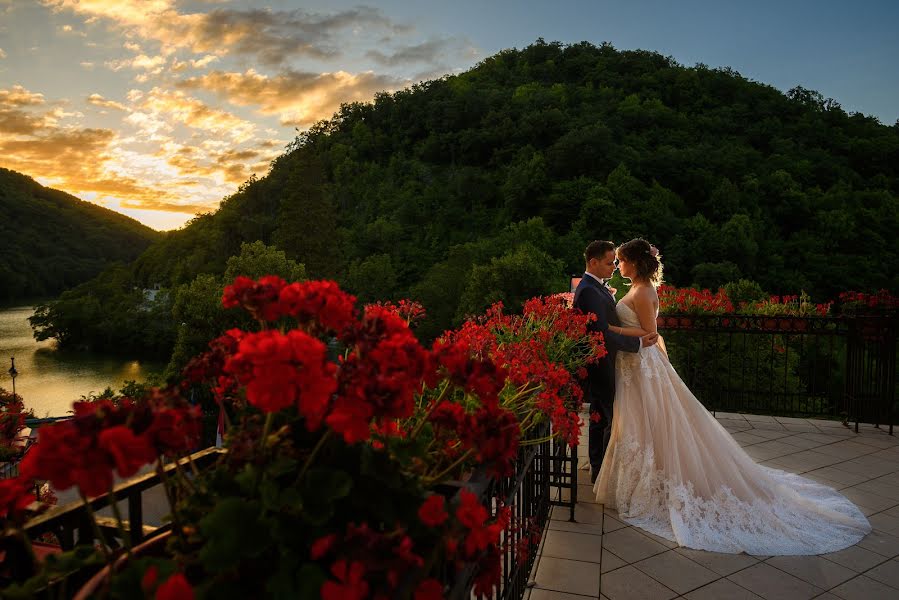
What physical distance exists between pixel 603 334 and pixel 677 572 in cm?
164

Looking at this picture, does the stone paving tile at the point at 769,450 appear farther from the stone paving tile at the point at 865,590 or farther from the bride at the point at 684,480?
the stone paving tile at the point at 865,590

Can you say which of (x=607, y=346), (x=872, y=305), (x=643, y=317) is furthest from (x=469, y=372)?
(x=872, y=305)

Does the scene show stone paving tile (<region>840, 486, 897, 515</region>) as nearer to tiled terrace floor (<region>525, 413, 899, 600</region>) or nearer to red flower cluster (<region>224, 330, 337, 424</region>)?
tiled terrace floor (<region>525, 413, 899, 600</region>)

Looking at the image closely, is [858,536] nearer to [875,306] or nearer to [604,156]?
[875,306]

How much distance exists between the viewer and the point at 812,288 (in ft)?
81.1

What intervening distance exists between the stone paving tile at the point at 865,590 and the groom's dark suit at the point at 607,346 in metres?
1.65

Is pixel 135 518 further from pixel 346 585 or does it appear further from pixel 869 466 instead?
pixel 869 466

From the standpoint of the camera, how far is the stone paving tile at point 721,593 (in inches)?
113

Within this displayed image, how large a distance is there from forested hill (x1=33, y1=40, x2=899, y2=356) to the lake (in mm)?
8504

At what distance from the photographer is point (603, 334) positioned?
4105mm

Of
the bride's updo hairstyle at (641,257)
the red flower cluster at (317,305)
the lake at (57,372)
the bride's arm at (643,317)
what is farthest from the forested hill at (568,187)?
the red flower cluster at (317,305)

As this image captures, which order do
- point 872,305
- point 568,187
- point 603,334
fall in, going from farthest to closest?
point 568,187 → point 872,305 → point 603,334

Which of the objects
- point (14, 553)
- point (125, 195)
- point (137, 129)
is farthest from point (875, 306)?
point (125, 195)

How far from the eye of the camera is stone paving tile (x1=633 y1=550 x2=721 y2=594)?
3.00 metres
